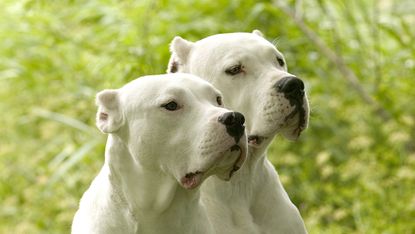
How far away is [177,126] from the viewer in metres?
3.53

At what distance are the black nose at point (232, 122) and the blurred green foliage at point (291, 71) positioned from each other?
10.4ft

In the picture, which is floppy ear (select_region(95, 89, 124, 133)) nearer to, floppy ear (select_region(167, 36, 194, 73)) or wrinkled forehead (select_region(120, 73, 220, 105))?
wrinkled forehead (select_region(120, 73, 220, 105))

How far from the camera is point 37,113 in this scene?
8758 mm

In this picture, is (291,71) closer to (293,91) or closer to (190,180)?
(293,91)

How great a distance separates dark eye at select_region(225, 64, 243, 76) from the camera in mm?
3910

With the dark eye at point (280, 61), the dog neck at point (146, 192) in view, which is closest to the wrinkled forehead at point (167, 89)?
the dog neck at point (146, 192)

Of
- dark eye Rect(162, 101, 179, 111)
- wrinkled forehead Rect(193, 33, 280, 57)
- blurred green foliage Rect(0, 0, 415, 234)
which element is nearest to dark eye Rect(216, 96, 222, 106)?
dark eye Rect(162, 101, 179, 111)

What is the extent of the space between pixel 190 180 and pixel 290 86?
60cm

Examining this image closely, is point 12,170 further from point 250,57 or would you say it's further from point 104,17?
point 250,57

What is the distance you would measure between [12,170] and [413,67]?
3.71 metres

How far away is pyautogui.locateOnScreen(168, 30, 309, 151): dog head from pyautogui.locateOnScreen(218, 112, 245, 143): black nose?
0.39 m

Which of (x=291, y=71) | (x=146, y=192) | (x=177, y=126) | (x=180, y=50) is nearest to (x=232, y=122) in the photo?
(x=177, y=126)

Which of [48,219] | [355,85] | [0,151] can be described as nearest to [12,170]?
[0,151]

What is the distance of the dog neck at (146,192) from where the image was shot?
360 cm
